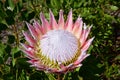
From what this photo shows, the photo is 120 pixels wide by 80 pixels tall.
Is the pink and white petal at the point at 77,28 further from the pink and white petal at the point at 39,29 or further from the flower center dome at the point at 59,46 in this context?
the pink and white petal at the point at 39,29

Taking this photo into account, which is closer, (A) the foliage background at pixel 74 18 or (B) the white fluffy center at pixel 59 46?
(B) the white fluffy center at pixel 59 46

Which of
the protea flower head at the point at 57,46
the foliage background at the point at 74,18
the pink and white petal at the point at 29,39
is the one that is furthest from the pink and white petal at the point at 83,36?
the pink and white petal at the point at 29,39

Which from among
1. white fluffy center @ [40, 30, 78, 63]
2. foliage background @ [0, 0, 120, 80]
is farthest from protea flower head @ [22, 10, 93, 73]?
foliage background @ [0, 0, 120, 80]

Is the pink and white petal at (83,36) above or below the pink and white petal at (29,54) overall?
above

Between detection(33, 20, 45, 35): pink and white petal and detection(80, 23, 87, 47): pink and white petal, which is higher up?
detection(33, 20, 45, 35): pink and white petal

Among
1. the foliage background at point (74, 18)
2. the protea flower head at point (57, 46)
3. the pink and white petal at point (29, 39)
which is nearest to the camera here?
the protea flower head at point (57, 46)

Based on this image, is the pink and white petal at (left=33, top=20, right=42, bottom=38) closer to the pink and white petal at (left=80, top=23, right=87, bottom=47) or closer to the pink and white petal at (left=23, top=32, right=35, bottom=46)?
the pink and white petal at (left=23, top=32, right=35, bottom=46)

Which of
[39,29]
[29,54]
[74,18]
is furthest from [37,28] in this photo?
[74,18]
